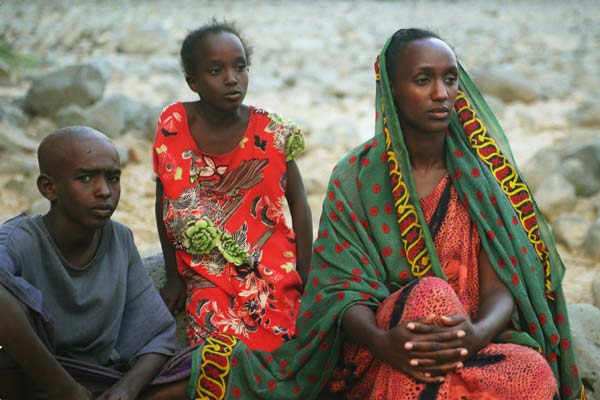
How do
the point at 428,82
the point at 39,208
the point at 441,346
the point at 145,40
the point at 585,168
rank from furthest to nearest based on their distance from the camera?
the point at 145,40
the point at 585,168
the point at 39,208
the point at 428,82
the point at 441,346

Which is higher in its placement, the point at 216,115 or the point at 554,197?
the point at 216,115

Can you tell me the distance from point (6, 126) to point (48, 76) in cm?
102

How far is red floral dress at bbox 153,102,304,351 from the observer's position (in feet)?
11.7

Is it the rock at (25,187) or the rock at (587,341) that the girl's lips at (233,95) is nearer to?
the rock at (587,341)

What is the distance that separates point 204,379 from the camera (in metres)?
3.09

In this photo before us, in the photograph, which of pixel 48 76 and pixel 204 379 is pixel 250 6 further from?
pixel 204 379

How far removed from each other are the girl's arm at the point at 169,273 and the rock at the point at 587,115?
5.79 m

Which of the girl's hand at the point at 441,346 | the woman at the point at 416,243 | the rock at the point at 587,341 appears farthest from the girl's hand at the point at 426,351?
the rock at the point at 587,341

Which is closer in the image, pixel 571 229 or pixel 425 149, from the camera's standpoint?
pixel 425 149

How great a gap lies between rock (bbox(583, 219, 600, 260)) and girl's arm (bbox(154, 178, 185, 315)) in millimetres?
3072

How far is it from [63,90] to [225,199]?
189 inches

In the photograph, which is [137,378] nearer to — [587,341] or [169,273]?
[169,273]

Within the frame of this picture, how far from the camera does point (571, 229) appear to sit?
18.7 ft

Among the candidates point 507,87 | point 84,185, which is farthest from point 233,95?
point 507,87
